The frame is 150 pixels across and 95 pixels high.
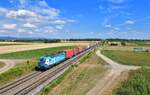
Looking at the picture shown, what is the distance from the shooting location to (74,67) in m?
53.9

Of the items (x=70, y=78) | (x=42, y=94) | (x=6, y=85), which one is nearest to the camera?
(x=42, y=94)

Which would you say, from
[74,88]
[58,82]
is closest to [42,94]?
[74,88]

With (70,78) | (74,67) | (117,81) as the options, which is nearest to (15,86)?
(70,78)

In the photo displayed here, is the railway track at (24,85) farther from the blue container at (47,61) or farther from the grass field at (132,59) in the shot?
the grass field at (132,59)

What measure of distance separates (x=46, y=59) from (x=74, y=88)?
62.0 ft

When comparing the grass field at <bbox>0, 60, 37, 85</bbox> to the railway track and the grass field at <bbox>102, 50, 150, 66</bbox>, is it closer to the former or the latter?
the railway track

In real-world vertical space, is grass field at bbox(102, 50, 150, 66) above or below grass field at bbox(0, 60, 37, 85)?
below

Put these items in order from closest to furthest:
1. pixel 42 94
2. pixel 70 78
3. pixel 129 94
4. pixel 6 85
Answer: pixel 129 94, pixel 42 94, pixel 6 85, pixel 70 78

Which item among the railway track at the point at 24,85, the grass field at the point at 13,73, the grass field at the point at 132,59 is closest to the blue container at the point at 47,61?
the grass field at the point at 13,73

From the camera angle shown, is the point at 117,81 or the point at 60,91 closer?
the point at 60,91

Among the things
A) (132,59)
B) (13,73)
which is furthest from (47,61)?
(132,59)

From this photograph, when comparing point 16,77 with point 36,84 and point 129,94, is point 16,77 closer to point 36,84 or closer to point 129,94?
point 36,84

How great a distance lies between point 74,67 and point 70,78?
41.4 ft

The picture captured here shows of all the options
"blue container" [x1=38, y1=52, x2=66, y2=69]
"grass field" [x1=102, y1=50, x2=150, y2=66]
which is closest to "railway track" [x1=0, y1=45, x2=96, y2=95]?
"blue container" [x1=38, y1=52, x2=66, y2=69]
